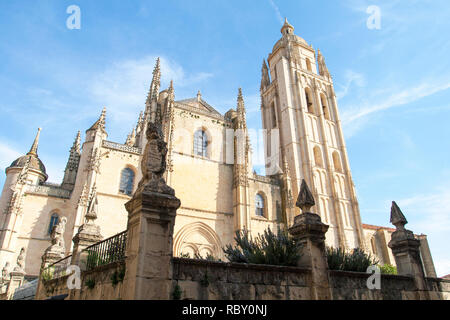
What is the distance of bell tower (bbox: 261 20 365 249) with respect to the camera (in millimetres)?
28281

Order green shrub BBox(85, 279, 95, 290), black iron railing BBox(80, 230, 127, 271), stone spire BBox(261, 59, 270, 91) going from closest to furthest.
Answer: black iron railing BBox(80, 230, 127, 271)
green shrub BBox(85, 279, 95, 290)
stone spire BBox(261, 59, 270, 91)

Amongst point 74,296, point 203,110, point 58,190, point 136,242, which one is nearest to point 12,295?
point 58,190

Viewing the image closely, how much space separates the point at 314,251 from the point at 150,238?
372 cm

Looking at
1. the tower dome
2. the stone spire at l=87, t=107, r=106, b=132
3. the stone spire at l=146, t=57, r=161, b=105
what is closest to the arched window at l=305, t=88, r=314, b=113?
the stone spire at l=146, t=57, r=161, b=105

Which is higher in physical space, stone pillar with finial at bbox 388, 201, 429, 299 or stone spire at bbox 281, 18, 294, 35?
stone spire at bbox 281, 18, 294, 35

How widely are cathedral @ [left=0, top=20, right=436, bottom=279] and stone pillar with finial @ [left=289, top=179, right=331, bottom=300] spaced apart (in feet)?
49.7

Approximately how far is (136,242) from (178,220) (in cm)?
1710

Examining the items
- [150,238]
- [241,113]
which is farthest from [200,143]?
[150,238]

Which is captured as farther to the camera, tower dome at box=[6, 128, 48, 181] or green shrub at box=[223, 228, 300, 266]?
tower dome at box=[6, 128, 48, 181]

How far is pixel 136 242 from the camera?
195 inches

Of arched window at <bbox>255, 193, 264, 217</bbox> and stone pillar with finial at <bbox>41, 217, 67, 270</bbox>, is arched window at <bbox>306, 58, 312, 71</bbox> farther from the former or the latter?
stone pillar with finial at <bbox>41, 217, 67, 270</bbox>

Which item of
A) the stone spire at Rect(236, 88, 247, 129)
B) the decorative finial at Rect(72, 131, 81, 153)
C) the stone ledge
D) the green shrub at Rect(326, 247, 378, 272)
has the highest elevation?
the stone spire at Rect(236, 88, 247, 129)

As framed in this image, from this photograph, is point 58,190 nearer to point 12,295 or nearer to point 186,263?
point 12,295

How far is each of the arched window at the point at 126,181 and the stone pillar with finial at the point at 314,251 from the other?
16.4m
